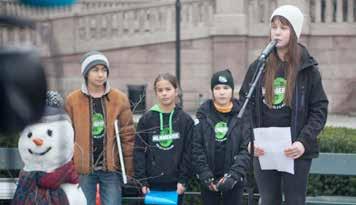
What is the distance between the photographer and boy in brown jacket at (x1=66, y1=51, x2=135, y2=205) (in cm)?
579

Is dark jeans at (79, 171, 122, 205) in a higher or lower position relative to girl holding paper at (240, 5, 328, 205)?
lower

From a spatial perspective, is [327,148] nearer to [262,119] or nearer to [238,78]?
[262,119]

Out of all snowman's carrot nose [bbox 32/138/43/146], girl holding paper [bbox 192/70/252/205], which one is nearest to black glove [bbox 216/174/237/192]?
girl holding paper [bbox 192/70/252/205]

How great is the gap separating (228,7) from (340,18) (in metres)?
2.34

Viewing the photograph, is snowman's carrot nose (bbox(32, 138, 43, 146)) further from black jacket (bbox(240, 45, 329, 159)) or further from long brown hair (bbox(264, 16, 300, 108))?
long brown hair (bbox(264, 16, 300, 108))

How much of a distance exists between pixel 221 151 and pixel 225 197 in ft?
1.12

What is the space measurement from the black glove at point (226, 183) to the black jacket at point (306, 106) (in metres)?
0.68

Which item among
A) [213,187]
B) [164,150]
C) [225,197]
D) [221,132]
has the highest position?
[221,132]

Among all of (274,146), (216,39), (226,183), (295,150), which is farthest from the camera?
(216,39)

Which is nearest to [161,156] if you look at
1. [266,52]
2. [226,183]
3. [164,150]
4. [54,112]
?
[164,150]

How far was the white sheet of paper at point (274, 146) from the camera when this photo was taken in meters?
5.05

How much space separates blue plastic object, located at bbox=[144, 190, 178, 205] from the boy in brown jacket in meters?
0.23

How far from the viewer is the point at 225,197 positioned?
5.83 m

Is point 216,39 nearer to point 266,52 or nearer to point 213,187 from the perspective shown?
point 213,187
